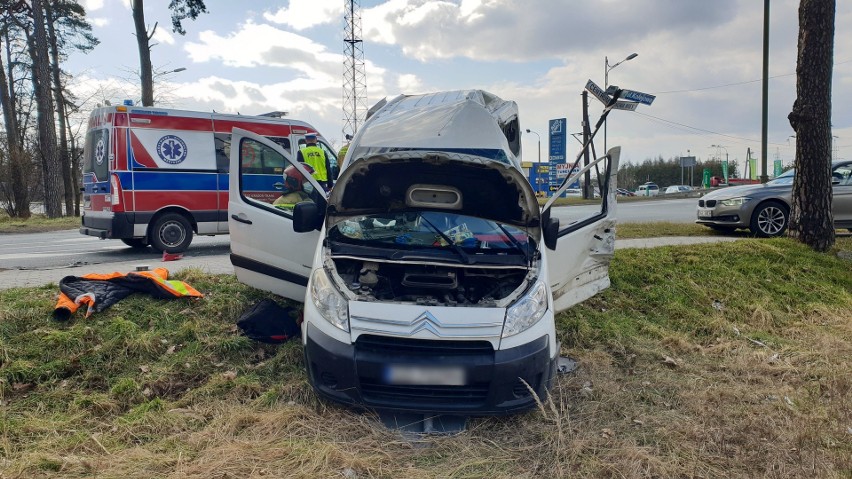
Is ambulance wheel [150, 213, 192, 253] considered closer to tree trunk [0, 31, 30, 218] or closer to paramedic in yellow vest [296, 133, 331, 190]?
paramedic in yellow vest [296, 133, 331, 190]

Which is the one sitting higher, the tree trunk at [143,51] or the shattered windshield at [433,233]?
the tree trunk at [143,51]

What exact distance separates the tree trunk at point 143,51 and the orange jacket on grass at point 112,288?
12555mm

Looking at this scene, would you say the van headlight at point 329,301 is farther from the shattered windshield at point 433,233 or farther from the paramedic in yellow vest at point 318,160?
the paramedic in yellow vest at point 318,160

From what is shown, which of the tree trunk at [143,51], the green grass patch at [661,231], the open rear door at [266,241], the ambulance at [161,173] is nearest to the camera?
the open rear door at [266,241]

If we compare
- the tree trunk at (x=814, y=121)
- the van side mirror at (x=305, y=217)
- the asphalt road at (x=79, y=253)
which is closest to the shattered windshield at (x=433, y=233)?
the van side mirror at (x=305, y=217)

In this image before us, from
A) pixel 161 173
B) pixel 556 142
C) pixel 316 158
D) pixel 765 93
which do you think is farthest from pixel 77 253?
pixel 556 142

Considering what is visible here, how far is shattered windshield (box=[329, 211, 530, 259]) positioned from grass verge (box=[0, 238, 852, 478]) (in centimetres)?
113

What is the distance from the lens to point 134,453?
3.04 meters

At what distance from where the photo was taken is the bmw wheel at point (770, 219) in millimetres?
10219

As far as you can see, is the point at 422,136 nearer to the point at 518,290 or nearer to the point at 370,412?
the point at 518,290

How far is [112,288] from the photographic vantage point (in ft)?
16.5

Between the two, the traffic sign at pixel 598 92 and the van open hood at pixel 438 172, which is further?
the traffic sign at pixel 598 92

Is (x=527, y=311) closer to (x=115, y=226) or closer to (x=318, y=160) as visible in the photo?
(x=318, y=160)

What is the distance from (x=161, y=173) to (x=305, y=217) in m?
6.09
